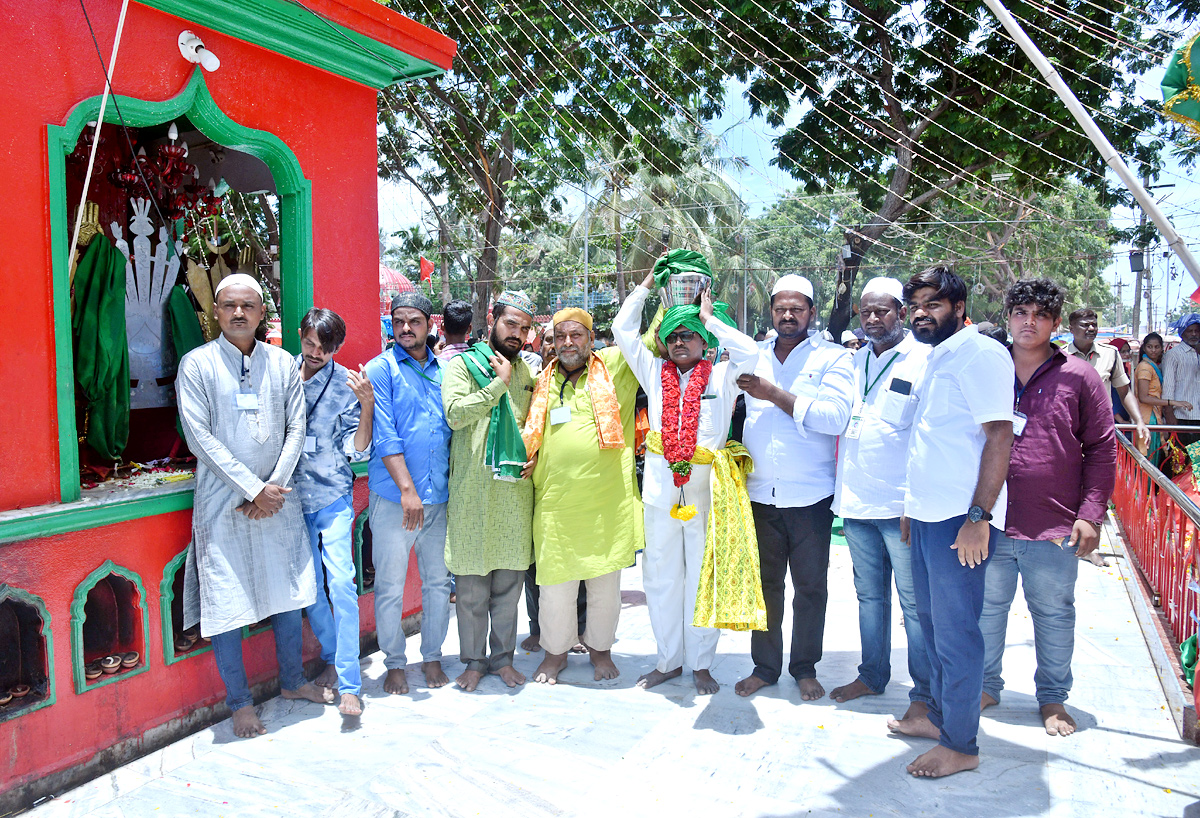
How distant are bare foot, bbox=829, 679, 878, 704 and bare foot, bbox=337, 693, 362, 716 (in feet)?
7.24

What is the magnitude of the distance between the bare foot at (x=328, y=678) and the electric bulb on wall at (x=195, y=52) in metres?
3.00

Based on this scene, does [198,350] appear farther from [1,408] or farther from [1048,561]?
[1048,561]

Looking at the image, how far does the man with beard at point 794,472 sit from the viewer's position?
12.6 ft

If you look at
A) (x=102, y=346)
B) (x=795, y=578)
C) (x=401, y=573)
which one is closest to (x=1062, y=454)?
(x=795, y=578)

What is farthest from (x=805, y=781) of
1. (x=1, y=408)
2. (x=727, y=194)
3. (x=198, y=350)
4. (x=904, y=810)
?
(x=727, y=194)

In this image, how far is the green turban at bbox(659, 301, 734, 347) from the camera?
3975mm

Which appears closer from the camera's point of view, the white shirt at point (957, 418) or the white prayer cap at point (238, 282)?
the white shirt at point (957, 418)

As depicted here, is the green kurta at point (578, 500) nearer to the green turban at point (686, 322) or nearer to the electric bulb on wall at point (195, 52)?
the green turban at point (686, 322)

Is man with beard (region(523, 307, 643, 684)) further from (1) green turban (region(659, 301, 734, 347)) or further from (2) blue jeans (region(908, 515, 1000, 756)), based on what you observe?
(2) blue jeans (region(908, 515, 1000, 756))

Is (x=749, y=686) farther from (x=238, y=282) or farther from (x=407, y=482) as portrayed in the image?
(x=238, y=282)

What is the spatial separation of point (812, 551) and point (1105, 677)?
1667mm

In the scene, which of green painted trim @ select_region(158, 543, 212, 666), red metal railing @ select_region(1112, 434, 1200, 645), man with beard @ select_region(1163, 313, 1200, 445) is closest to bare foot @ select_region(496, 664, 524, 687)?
green painted trim @ select_region(158, 543, 212, 666)

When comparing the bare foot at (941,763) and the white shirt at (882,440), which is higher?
the white shirt at (882,440)

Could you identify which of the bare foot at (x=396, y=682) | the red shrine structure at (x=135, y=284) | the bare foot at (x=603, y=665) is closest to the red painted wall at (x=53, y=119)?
the red shrine structure at (x=135, y=284)
